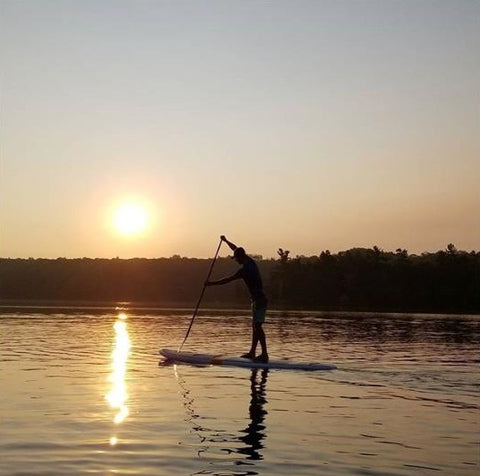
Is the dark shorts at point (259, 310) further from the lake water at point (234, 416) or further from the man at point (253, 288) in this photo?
the lake water at point (234, 416)

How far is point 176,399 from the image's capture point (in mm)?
12367

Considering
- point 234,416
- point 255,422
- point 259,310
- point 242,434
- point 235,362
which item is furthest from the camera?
point 259,310

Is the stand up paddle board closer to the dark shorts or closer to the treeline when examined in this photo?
the dark shorts

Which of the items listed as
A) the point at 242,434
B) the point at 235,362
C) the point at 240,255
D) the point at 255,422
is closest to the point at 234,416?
the point at 255,422

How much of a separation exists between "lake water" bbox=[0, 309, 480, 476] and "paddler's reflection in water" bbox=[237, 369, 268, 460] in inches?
0.7

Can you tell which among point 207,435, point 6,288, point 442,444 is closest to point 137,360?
point 207,435

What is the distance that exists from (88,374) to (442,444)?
802 cm

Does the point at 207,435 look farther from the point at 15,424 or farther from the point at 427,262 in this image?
the point at 427,262

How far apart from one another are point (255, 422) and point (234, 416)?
1.79ft

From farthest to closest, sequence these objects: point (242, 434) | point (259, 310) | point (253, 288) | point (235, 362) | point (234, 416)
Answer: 1. point (253, 288)
2. point (259, 310)
3. point (235, 362)
4. point (234, 416)
5. point (242, 434)

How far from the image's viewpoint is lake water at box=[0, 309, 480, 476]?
27.1 ft

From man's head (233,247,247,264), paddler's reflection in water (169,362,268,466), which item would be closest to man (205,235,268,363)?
man's head (233,247,247,264)

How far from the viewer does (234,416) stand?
10953 millimetres

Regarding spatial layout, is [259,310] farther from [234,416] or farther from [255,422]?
[255,422]
